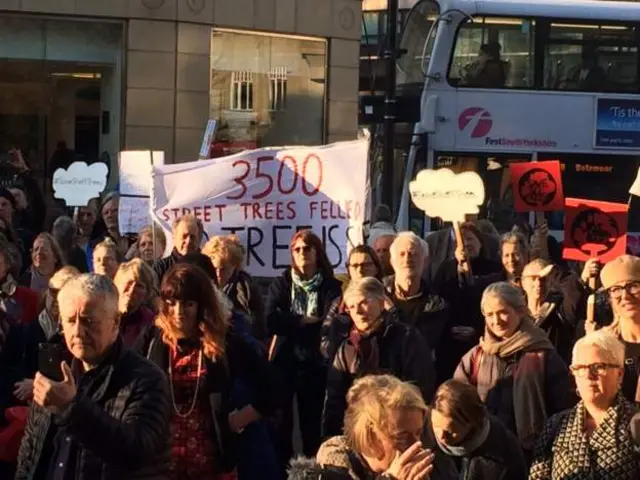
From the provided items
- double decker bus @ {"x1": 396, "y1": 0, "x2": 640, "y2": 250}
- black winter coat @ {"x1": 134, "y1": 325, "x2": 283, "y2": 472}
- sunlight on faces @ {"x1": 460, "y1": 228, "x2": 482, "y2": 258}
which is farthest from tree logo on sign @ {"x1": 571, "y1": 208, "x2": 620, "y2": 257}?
double decker bus @ {"x1": 396, "y1": 0, "x2": 640, "y2": 250}

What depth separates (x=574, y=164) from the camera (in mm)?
19453

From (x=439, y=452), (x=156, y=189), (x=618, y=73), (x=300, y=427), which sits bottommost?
(x=300, y=427)

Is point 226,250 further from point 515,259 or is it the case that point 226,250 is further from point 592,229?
point 592,229

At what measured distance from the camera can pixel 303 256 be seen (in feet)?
27.8

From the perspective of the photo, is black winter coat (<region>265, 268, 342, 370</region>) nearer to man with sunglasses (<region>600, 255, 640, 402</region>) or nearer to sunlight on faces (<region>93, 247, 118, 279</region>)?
sunlight on faces (<region>93, 247, 118, 279</region>)

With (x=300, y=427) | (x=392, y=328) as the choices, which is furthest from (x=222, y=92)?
(x=392, y=328)

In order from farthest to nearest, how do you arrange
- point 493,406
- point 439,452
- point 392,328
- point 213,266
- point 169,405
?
point 213,266 → point 392,328 → point 493,406 → point 439,452 → point 169,405

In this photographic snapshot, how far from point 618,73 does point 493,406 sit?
544 inches

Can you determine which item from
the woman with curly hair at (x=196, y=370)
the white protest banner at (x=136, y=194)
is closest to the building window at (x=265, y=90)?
the white protest banner at (x=136, y=194)

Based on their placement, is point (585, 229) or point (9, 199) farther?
point (9, 199)

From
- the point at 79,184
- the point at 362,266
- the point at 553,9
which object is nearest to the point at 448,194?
the point at 362,266

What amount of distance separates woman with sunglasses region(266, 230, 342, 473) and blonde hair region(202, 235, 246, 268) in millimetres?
395

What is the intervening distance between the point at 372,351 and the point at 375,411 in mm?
2826

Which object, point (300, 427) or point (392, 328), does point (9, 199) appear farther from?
point (392, 328)
